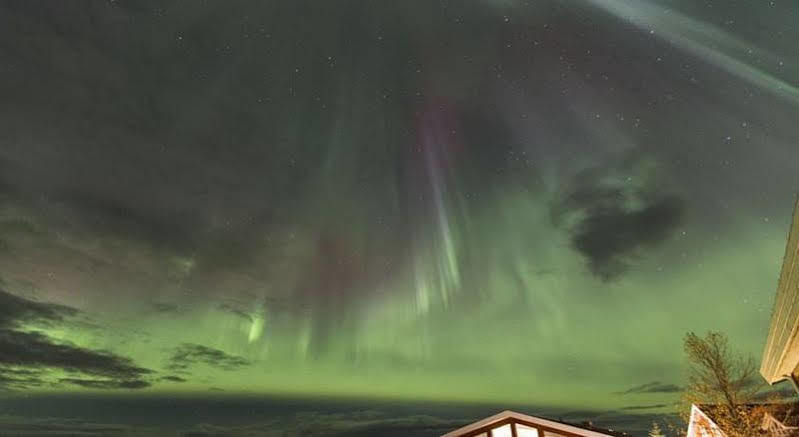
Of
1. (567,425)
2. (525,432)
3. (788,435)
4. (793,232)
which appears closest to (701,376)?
(788,435)

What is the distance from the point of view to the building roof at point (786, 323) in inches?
216

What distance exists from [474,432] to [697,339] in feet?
34.7

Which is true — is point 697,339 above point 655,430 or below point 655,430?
above

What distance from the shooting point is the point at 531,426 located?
16.0 meters

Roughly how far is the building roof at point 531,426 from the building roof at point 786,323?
7.56 m

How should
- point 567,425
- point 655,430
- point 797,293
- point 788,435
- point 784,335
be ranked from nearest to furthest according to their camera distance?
point 797,293 → point 784,335 → point 788,435 → point 567,425 → point 655,430

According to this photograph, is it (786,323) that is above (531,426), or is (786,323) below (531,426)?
above

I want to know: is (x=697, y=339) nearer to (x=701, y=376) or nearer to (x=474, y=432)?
A: (x=701, y=376)

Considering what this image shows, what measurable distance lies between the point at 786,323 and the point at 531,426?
1148cm

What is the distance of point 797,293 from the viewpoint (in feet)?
19.0

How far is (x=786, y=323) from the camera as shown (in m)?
6.84

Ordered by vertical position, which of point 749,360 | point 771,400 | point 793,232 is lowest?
point 771,400

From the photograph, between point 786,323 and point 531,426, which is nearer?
point 786,323

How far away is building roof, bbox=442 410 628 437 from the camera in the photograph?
1546 cm
